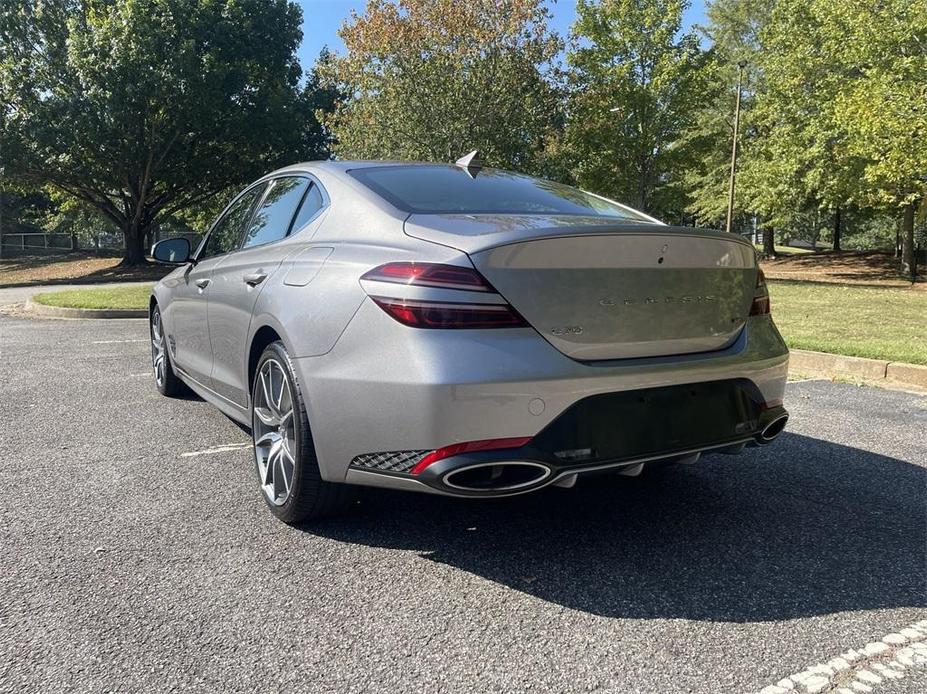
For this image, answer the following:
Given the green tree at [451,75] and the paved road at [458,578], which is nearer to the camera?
the paved road at [458,578]

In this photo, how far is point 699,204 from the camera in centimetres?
3353

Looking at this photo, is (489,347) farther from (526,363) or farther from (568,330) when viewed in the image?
(568,330)

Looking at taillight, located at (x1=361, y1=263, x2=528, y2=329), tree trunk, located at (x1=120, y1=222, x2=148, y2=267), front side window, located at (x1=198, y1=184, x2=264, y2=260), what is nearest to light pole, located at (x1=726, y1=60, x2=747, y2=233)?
tree trunk, located at (x1=120, y1=222, x2=148, y2=267)

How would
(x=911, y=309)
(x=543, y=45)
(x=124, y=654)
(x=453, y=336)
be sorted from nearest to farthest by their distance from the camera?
(x=124, y=654) → (x=453, y=336) → (x=911, y=309) → (x=543, y=45)

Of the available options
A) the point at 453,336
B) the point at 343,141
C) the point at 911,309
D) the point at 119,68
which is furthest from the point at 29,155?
the point at 453,336

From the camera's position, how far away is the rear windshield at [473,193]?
3.26 meters

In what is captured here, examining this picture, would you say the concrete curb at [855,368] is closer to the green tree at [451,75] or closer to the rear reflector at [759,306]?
the rear reflector at [759,306]

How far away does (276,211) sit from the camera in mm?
3992

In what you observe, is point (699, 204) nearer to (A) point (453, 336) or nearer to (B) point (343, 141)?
(B) point (343, 141)

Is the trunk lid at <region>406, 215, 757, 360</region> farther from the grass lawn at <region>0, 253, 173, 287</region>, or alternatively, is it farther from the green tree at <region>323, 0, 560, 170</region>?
the grass lawn at <region>0, 253, 173, 287</region>

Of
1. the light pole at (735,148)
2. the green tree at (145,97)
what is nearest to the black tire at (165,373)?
the green tree at (145,97)

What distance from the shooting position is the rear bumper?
251cm

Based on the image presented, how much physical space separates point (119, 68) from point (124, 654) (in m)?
25.9

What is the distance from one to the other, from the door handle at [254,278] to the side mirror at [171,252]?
1.42m
